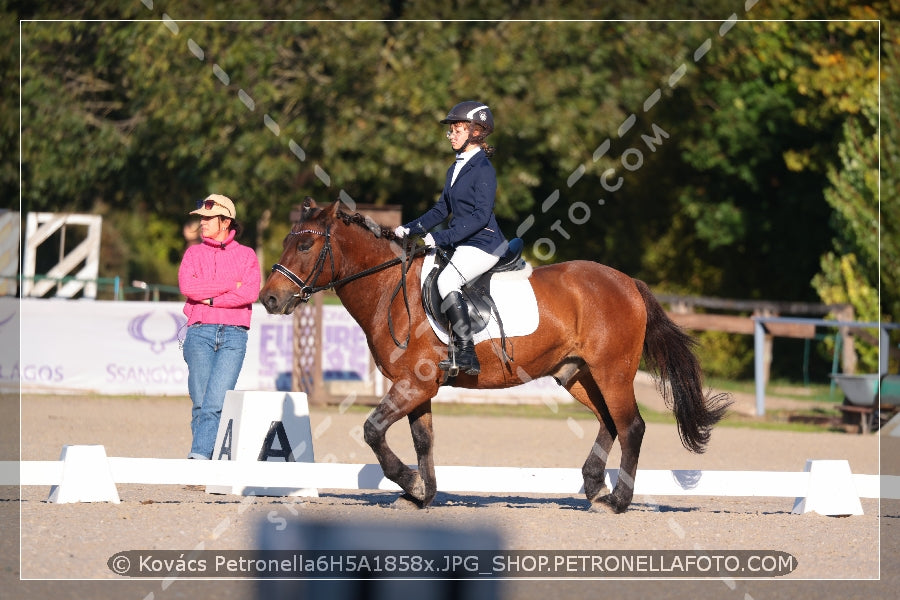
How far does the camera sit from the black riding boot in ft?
24.0

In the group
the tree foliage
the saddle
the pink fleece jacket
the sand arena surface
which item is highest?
the tree foliage

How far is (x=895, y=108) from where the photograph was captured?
20219mm

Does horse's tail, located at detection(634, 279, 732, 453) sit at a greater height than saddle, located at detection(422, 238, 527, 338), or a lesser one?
lesser

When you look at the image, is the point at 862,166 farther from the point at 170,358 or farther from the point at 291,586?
the point at 291,586

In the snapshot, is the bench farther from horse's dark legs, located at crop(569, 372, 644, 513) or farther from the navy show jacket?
the navy show jacket

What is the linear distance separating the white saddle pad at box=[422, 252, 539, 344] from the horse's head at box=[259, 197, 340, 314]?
26.6 inches

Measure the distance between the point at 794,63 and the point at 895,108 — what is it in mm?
6058

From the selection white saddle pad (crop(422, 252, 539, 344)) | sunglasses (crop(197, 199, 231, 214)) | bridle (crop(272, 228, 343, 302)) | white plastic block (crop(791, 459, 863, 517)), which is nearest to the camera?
bridle (crop(272, 228, 343, 302))

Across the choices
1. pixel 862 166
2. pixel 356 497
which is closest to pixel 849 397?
pixel 862 166

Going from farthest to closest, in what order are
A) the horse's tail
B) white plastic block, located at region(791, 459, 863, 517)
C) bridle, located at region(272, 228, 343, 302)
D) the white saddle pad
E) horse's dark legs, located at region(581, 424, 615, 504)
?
the horse's tail, horse's dark legs, located at region(581, 424, 615, 504), white plastic block, located at region(791, 459, 863, 517), the white saddle pad, bridle, located at region(272, 228, 343, 302)

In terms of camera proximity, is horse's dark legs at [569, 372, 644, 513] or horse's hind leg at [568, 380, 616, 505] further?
horse's hind leg at [568, 380, 616, 505]

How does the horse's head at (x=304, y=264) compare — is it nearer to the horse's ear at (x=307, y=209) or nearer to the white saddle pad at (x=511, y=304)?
the horse's ear at (x=307, y=209)

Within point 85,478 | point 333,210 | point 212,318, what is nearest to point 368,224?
point 333,210

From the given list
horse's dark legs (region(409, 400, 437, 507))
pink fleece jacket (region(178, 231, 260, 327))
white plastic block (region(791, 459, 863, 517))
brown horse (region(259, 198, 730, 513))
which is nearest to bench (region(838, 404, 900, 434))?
white plastic block (region(791, 459, 863, 517))
